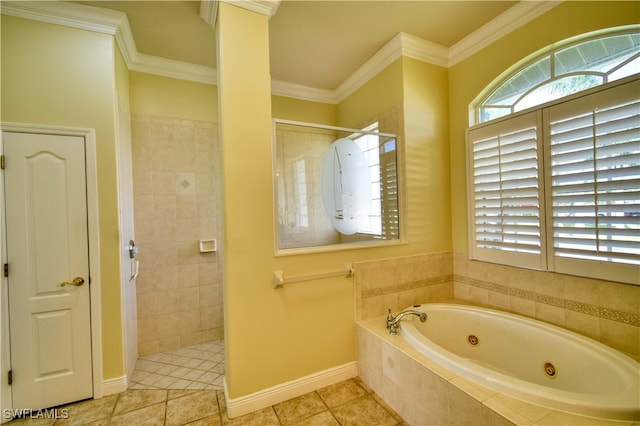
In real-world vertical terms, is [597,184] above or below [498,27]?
below

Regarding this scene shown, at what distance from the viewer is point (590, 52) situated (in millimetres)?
1761

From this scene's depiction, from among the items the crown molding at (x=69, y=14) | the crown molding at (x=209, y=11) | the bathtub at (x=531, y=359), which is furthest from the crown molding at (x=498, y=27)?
the crown molding at (x=69, y=14)

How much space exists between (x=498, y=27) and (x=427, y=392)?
265 cm

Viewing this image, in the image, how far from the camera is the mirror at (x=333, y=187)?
1.99m

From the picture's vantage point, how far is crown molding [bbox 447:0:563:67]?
1919 mm

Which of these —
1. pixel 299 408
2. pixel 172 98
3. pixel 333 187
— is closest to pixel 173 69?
pixel 172 98

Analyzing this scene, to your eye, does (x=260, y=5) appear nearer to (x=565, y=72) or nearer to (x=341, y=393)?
(x=565, y=72)

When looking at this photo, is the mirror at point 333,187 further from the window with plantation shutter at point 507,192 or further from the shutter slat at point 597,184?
the shutter slat at point 597,184

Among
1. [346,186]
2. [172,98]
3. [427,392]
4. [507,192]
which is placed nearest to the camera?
[427,392]

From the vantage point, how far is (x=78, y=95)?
6.23 feet

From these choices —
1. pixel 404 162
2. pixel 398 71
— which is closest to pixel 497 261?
pixel 404 162

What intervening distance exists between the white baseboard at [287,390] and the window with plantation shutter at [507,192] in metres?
1.50

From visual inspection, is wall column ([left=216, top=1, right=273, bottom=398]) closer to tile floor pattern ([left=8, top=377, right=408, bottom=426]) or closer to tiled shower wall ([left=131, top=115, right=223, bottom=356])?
tile floor pattern ([left=8, top=377, right=408, bottom=426])

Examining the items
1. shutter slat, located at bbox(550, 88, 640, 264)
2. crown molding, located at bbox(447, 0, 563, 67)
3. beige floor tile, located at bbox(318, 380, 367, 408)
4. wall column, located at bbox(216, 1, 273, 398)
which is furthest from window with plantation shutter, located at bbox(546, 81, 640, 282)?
wall column, located at bbox(216, 1, 273, 398)
